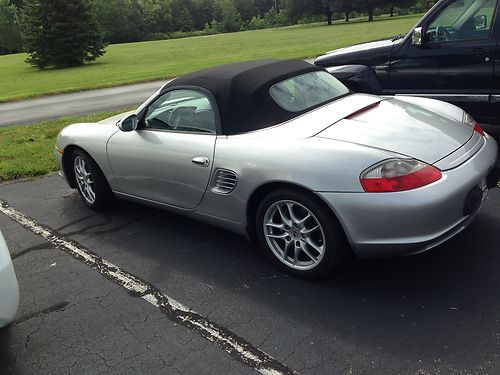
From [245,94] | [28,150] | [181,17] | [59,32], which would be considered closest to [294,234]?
[245,94]

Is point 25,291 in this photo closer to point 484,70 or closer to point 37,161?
point 37,161

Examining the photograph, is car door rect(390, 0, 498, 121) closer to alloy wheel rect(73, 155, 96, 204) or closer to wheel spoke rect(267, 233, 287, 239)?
wheel spoke rect(267, 233, 287, 239)

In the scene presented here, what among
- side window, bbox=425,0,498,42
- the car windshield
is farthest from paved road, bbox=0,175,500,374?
side window, bbox=425,0,498,42

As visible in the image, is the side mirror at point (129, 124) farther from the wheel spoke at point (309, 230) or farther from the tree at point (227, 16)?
the tree at point (227, 16)

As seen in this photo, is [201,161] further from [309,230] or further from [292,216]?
[309,230]

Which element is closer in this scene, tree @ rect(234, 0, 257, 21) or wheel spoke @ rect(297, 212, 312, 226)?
wheel spoke @ rect(297, 212, 312, 226)

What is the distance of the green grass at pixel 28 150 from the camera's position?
659 cm

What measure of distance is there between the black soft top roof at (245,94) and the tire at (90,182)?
1.34m

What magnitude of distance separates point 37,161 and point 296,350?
18.6ft

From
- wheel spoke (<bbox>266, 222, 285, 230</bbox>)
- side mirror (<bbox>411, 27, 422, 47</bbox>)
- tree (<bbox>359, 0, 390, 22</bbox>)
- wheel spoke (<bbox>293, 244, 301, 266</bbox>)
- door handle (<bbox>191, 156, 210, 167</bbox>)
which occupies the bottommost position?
tree (<bbox>359, 0, 390, 22</bbox>)

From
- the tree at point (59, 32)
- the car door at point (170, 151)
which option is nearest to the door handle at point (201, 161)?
the car door at point (170, 151)

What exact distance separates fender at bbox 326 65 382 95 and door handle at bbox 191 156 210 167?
315cm

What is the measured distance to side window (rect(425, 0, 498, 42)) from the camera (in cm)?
526

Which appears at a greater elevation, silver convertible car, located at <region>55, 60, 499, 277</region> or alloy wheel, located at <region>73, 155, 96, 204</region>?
silver convertible car, located at <region>55, 60, 499, 277</region>
